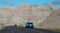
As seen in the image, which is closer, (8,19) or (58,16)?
(58,16)

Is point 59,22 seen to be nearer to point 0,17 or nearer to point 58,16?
point 58,16

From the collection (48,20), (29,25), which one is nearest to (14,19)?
(48,20)

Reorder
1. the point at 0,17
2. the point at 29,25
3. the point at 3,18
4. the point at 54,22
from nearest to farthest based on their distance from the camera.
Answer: the point at 29,25 → the point at 54,22 → the point at 0,17 → the point at 3,18

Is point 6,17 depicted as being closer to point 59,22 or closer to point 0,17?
point 0,17

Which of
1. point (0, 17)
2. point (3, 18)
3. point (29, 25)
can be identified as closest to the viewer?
point (29, 25)

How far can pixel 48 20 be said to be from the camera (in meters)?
148

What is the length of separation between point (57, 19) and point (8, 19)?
49.4 meters

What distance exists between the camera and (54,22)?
143m

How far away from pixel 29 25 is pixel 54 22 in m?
Result: 77.5

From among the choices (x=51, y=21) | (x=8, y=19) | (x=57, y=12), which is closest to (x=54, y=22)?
(x=51, y=21)

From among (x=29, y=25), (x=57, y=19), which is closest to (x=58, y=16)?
(x=57, y=19)

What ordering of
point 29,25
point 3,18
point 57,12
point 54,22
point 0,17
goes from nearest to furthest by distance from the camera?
point 29,25
point 54,22
point 57,12
point 0,17
point 3,18

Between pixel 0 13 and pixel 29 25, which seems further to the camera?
pixel 0 13

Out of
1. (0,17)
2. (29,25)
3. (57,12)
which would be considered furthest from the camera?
(0,17)
